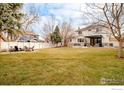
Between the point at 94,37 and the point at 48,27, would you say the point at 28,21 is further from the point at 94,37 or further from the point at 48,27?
the point at 94,37

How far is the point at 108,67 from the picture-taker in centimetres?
253

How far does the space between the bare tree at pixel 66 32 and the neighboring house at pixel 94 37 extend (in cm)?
4

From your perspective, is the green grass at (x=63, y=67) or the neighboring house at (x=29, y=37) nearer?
the green grass at (x=63, y=67)

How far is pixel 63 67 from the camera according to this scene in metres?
2.56

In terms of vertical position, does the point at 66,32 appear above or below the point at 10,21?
below

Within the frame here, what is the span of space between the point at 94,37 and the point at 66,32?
0.86 ft

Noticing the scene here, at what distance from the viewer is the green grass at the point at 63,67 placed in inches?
98.7

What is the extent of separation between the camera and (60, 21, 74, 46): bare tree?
2574mm

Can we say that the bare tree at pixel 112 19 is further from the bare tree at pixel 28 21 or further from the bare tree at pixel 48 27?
the bare tree at pixel 28 21

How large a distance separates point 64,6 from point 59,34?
0.87 feet

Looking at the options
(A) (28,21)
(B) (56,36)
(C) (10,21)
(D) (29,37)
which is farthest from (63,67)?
(C) (10,21)

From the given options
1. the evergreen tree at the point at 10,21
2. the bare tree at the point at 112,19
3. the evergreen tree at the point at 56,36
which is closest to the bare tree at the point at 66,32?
the evergreen tree at the point at 56,36

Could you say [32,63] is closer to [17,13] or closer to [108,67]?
[17,13]
